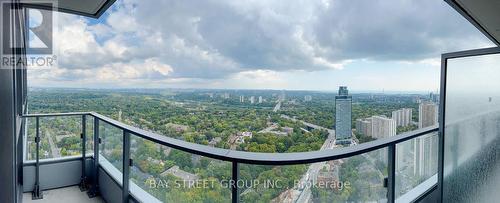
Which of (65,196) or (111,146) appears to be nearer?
(111,146)

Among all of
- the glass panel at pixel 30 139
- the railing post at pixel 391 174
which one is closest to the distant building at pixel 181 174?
the railing post at pixel 391 174

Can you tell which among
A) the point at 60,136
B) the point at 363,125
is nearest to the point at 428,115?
the point at 363,125

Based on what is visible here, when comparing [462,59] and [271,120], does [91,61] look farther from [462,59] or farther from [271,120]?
[462,59]

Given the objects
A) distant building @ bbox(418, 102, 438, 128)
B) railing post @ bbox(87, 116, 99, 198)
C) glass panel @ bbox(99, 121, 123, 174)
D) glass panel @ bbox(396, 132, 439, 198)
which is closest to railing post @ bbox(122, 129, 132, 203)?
glass panel @ bbox(99, 121, 123, 174)

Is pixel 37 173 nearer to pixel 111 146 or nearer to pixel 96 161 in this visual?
pixel 96 161

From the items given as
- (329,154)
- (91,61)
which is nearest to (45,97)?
(91,61)

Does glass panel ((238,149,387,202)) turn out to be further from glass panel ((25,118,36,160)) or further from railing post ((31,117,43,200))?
glass panel ((25,118,36,160))
